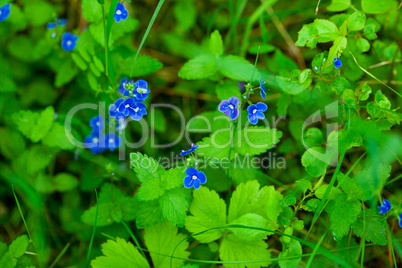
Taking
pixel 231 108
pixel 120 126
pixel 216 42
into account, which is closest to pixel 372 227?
pixel 231 108

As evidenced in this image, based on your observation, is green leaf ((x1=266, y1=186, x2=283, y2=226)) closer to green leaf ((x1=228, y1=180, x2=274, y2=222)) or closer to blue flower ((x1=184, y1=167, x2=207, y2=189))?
green leaf ((x1=228, y1=180, x2=274, y2=222))

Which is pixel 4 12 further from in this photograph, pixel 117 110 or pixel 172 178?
pixel 172 178

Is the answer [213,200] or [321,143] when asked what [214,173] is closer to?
[213,200]

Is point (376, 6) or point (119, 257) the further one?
point (376, 6)

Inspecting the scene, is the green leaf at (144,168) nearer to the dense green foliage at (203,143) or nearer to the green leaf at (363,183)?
the dense green foliage at (203,143)

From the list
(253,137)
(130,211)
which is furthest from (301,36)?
(130,211)

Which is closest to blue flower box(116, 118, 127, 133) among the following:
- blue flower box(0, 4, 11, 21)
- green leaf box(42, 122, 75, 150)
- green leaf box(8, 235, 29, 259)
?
green leaf box(42, 122, 75, 150)
